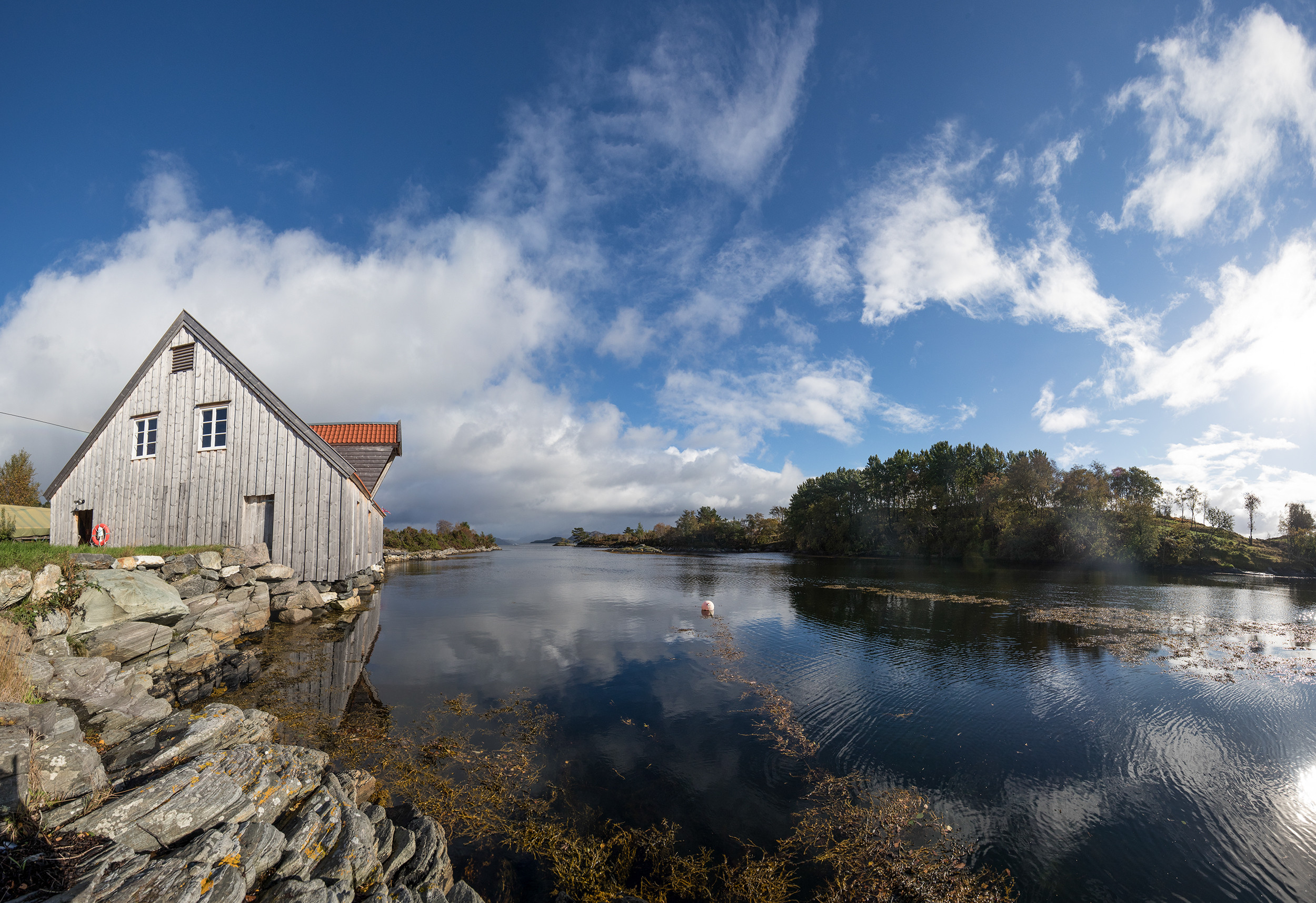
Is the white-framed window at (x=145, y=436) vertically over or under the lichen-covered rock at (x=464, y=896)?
over

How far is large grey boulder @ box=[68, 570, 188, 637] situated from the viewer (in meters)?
9.78

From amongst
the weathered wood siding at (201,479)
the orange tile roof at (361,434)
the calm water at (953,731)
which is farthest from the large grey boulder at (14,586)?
the orange tile roof at (361,434)

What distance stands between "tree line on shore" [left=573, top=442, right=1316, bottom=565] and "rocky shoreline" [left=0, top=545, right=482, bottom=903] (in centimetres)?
7092

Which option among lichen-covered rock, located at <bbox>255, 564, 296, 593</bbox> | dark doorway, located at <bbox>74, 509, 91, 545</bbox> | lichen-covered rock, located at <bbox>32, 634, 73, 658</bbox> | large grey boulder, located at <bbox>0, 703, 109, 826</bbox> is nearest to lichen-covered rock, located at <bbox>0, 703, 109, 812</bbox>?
large grey boulder, located at <bbox>0, 703, 109, 826</bbox>

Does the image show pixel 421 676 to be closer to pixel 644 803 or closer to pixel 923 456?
pixel 644 803

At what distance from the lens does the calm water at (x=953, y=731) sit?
639cm

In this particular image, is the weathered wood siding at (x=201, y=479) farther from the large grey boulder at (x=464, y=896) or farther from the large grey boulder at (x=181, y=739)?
the large grey boulder at (x=464, y=896)

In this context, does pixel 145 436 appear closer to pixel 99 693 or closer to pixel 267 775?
pixel 99 693

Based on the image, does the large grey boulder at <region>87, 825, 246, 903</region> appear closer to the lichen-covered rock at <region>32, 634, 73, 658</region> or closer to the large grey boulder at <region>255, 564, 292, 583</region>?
the lichen-covered rock at <region>32, 634, 73, 658</region>

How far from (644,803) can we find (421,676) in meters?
7.76

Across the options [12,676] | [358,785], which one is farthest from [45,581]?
[358,785]

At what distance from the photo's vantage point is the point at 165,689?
9617mm

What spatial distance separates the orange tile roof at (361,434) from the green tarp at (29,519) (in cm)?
1315

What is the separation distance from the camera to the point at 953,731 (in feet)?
32.1
